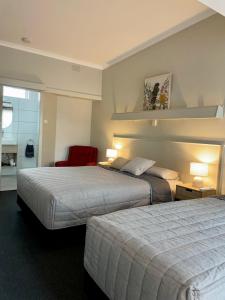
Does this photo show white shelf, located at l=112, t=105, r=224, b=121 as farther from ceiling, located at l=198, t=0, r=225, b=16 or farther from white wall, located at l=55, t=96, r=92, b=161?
white wall, located at l=55, t=96, r=92, b=161

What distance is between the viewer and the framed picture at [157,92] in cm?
369

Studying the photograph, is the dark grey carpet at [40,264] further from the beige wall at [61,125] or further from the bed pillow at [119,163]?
the beige wall at [61,125]

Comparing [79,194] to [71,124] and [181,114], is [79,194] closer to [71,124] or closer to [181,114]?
[181,114]

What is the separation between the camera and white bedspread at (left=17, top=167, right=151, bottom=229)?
2.39m

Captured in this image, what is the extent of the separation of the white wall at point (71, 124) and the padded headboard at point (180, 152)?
1.44 m

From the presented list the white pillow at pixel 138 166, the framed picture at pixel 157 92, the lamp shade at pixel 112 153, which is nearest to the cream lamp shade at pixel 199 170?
the white pillow at pixel 138 166

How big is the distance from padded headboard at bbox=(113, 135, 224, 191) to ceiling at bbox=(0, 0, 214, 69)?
1.69m

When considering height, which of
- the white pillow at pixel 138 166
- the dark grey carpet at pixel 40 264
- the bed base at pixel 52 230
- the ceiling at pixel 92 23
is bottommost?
the dark grey carpet at pixel 40 264

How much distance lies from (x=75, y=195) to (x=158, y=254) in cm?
142

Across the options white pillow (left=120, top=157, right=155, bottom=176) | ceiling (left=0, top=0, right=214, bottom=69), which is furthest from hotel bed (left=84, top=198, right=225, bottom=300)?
ceiling (left=0, top=0, right=214, bottom=69)

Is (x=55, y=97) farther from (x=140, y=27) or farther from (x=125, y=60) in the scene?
(x=140, y=27)

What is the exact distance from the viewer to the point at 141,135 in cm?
425

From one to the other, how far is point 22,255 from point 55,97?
374 centimetres

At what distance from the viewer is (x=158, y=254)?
4.01 feet
